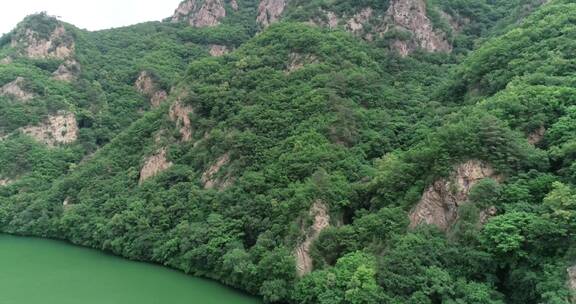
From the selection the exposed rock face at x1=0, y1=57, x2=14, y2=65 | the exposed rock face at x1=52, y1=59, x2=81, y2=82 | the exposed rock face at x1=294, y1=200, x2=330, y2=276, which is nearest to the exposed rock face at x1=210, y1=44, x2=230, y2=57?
the exposed rock face at x1=52, y1=59, x2=81, y2=82

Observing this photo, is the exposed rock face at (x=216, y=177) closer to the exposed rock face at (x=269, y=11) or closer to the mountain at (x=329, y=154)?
the mountain at (x=329, y=154)

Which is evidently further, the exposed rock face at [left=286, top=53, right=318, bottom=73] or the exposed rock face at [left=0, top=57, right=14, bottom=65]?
the exposed rock face at [left=0, top=57, right=14, bottom=65]

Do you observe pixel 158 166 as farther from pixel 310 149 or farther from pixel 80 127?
pixel 80 127

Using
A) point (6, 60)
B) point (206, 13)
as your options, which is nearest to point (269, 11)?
point (206, 13)

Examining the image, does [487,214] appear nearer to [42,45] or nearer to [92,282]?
[92,282]

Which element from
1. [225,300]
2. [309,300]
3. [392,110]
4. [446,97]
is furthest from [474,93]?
[225,300]

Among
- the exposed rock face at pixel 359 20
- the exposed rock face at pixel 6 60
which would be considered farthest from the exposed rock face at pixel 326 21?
the exposed rock face at pixel 6 60

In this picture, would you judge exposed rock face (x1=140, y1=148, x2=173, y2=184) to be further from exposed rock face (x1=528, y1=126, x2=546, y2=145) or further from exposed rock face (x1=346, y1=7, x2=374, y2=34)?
exposed rock face (x1=528, y1=126, x2=546, y2=145)
